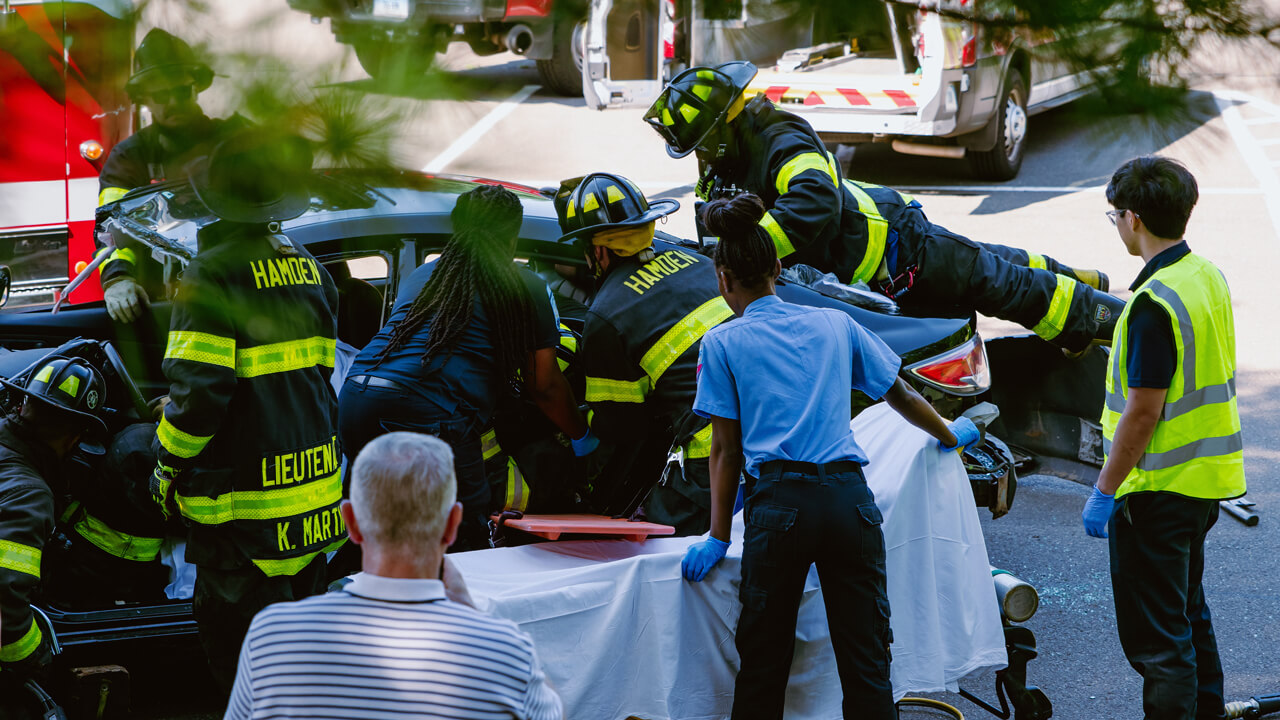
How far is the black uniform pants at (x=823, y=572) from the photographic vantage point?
9.78ft

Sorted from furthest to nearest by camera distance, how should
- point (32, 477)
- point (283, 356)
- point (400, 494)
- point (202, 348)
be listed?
point (32, 477) < point (283, 356) < point (202, 348) < point (400, 494)

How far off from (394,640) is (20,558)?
1859mm

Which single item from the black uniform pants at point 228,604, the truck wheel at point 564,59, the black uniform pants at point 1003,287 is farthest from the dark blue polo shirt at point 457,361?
the truck wheel at point 564,59

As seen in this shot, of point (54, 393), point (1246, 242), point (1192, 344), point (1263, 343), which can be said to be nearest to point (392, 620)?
point (54, 393)

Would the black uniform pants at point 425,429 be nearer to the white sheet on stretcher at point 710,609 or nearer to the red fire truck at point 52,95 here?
the white sheet on stretcher at point 710,609

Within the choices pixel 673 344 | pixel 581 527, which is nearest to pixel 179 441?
pixel 581 527

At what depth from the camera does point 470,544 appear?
371cm

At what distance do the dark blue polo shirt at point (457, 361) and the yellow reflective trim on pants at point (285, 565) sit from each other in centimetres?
58

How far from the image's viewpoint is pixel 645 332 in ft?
11.7

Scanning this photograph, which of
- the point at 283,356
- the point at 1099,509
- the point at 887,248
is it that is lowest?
the point at 1099,509

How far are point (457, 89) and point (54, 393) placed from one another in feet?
8.88

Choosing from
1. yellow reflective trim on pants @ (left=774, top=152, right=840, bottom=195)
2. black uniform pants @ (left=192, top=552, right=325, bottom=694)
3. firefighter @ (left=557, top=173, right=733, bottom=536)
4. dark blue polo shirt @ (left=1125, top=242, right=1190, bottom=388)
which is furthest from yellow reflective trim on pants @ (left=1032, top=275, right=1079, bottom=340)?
black uniform pants @ (left=192, top=552, right=325, bottom=694)

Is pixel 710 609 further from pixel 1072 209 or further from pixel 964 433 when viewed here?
pixel 1072 209

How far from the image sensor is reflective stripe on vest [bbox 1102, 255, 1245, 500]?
3227 millimetres
